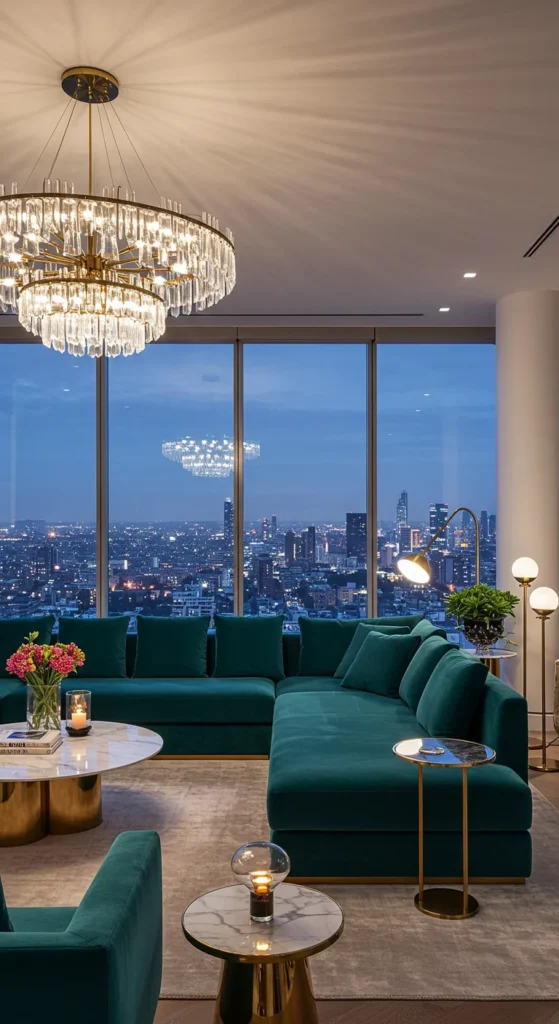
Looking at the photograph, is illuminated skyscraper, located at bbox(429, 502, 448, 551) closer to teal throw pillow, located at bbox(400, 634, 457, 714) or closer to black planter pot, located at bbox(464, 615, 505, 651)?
black planter pot, located at bbox(464, 615, 505, 651)

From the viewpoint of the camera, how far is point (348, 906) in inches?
131

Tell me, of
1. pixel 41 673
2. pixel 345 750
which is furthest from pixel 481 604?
pixel 41 673

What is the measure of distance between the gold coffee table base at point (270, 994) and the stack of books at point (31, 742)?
7.28 feet

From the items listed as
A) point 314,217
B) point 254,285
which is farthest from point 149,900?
point 254,285

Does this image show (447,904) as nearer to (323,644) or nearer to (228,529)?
(323,644)

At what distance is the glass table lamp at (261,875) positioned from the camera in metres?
2.16

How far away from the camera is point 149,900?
2.23 meters

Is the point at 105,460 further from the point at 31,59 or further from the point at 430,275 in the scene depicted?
the point at 31,59

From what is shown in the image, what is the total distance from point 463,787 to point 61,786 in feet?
6.72

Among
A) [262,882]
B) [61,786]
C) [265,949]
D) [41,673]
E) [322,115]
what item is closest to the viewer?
[265,949]

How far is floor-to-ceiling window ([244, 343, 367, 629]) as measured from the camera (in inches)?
283

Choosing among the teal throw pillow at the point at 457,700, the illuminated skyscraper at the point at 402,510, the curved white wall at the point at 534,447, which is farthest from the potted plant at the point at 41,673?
the illuminated skyscraper at the point at 402,510

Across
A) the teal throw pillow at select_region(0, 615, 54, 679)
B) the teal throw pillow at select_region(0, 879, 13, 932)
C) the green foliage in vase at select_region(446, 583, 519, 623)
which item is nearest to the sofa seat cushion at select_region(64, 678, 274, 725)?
the teal throw pillow at select_region(0, 615, 54, 679)

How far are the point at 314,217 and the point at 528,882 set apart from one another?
3.42 m
